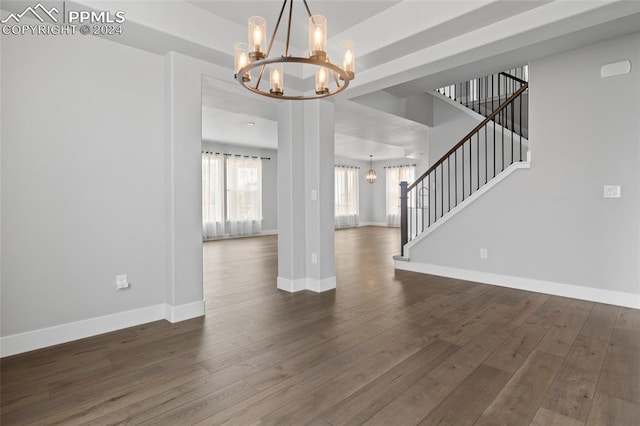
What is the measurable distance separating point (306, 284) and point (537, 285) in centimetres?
281

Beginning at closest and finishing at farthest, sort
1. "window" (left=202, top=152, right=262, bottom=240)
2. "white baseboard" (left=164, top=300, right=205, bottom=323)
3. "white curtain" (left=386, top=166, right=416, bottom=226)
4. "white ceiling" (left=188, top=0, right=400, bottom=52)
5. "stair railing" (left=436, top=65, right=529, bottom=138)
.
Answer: "white ceiling" (left=188, top=0, right=400, bottom=52), "white baseboard" (left=164, top=300, right=205, bottom=323), "stair railing" (left=436, top=65, right=529, bottom=138), "window" (left=202, top=152, right=262, bottom=240), "white curtain" (left=386, top=166, right=416, bottom=226)

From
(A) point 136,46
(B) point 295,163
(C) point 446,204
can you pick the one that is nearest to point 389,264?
(C) point 446,204

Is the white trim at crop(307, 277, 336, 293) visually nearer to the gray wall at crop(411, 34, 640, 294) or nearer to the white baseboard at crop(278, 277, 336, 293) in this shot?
the white baseboard at crop(278, 277, 336, 293)

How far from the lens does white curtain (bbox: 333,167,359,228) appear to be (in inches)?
488

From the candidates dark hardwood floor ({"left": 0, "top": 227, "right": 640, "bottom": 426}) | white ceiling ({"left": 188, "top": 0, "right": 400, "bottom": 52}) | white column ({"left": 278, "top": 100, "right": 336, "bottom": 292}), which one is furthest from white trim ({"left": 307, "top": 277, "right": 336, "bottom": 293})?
white ceiling ({"left": 188, "top": 0, "right": 400, "bottom": 52})

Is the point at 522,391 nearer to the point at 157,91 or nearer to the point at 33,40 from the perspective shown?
the point at 157,91

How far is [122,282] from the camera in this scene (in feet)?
9.86

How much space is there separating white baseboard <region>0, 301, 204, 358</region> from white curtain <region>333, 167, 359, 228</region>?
9.21m

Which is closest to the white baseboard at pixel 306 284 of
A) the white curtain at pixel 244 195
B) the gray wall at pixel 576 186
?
the gray wall at pixel 576 186

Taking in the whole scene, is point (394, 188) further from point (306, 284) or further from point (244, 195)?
point (306, 284)

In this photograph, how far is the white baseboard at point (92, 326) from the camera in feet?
8.25

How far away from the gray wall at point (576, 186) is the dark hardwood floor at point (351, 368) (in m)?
0.48

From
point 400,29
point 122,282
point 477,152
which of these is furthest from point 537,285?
point 122,282

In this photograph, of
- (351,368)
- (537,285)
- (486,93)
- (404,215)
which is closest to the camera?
(351,368)
